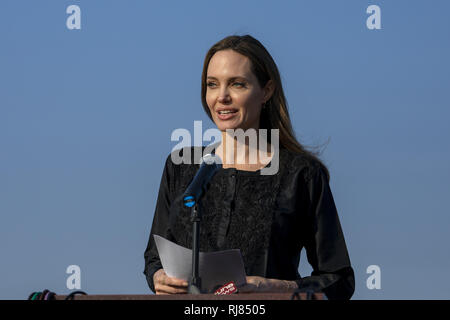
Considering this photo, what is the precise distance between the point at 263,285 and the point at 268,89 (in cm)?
106

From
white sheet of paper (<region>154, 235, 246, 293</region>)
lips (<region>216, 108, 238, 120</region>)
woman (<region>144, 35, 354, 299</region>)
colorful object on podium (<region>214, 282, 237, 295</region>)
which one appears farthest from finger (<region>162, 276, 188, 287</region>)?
lips (<region>216, 108, 238, 120</region>)

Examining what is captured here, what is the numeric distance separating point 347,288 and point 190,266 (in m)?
0.88

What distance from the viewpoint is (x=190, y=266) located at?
2.48 m

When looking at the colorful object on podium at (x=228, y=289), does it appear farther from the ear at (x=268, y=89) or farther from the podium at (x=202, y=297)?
the ear at (x=268, y=89)

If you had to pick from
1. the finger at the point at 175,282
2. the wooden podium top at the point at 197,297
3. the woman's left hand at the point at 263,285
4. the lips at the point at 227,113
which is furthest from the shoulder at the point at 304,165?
the wooden podium top at the point at 197,297

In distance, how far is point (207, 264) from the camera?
244 cm

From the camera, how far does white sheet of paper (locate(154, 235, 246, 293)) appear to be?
7.97 feet

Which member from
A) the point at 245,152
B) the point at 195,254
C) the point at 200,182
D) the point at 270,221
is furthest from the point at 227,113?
the point at 195,254

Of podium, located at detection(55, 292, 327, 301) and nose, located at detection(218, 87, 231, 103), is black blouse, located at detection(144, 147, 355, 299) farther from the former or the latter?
podium, located at detection(55, 292, 327, 301)

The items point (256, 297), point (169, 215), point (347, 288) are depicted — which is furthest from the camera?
point (169, 215)

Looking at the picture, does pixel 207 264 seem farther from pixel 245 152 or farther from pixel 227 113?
pixel 245 152
